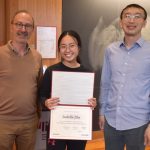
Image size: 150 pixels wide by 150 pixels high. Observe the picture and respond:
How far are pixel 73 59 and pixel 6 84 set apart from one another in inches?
20.4

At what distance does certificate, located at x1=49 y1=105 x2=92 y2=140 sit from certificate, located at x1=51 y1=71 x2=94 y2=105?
0.18ft

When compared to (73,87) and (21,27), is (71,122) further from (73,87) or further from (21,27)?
(21,27)

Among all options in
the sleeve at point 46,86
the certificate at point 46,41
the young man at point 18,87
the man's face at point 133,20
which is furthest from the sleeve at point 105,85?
the certificate at point 46,41

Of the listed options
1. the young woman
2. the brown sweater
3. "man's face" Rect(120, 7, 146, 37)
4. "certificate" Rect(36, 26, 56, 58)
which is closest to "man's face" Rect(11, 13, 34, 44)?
the brown sweater

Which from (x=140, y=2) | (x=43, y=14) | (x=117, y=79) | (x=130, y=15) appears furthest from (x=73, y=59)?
(x=140, y=2)

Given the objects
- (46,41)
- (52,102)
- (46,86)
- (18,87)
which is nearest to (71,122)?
(52,102)

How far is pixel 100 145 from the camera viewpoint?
3.79 meters

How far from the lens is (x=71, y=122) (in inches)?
79.8

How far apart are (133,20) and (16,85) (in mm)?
950

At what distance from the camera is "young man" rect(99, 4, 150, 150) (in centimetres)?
191

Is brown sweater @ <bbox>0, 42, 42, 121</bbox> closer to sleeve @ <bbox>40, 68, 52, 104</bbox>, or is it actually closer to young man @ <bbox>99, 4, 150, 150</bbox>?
sleeve @ <bbox>40, 68, 52, 104</bbox>

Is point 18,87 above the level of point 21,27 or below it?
below

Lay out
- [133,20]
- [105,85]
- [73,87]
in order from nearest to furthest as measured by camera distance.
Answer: [133,20] → [73,87] → [105,85]

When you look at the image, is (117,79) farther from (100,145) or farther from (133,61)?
(100,145)
